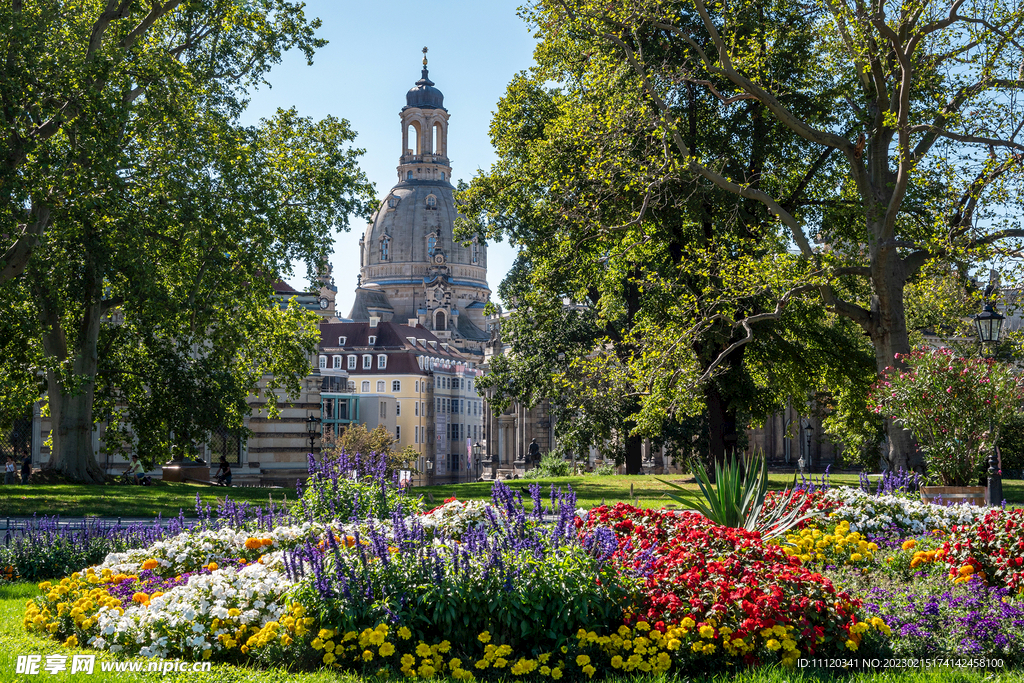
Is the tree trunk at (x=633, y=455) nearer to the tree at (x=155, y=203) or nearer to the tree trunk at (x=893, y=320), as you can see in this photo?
the tree at (x=155, y=203)

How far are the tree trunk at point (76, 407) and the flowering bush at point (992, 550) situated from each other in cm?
2445

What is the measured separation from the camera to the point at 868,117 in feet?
76.2

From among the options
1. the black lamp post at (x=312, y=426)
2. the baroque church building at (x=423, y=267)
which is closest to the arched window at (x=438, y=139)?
the baroque church building at (x=423, y=267)

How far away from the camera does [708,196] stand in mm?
23594

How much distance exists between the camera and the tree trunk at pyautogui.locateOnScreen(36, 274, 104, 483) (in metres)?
28.8

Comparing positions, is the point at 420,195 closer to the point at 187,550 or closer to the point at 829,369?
the point at 829,369

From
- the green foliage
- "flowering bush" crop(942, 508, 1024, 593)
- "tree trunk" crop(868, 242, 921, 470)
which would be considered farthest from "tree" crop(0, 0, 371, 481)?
"flowering bush" crop(942, 508, 1024, 593)

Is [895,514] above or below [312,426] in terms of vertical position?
below

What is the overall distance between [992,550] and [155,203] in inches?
888

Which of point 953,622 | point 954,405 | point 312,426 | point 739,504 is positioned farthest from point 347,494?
point 312,426

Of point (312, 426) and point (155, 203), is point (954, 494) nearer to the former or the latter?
point (155, 203)

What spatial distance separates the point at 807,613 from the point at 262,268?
22225mm

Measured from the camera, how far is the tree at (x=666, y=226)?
2267cm

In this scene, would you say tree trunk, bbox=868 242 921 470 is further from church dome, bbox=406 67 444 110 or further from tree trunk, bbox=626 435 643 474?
church dome, bbox=406 67 444 110
